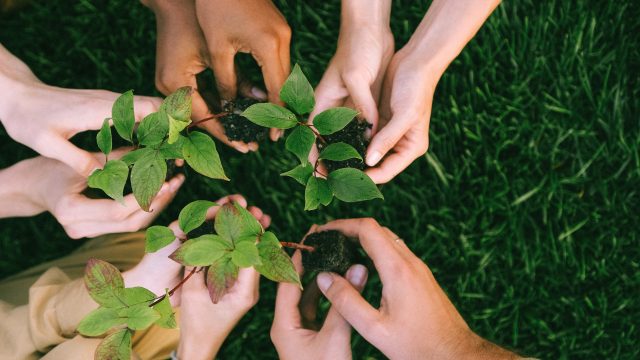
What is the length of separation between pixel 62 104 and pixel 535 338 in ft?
5.42

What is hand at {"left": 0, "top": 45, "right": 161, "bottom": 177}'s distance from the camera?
1438 mm

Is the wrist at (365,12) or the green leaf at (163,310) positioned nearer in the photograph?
the green leaf at (163,310)

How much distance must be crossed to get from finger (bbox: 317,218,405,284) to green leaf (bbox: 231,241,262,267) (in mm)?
474

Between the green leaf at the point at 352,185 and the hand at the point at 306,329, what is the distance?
1.47 ft

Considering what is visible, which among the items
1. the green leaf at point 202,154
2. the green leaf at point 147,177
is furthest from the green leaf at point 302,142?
the green leaf at point 147,177

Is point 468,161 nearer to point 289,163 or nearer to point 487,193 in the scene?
point 487,193

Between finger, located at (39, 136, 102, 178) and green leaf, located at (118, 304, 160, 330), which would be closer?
green leaf, located at (118, 304, 160, 330)

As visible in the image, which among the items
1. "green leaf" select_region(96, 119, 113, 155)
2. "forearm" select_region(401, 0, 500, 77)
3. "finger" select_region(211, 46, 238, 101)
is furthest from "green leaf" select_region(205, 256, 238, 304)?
"forearm" select_region(401, 0, 500, 77)

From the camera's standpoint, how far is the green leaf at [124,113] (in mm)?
1055

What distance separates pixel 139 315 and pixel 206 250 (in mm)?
169

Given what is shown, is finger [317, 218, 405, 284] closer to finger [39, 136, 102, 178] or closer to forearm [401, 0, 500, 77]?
forearm [401, 0, 500, 77]

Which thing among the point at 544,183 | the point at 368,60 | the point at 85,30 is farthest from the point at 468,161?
the point at 85,30

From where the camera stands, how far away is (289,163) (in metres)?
1.96

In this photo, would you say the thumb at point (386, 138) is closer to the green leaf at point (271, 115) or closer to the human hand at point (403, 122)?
the human hand at point (403, 122)
